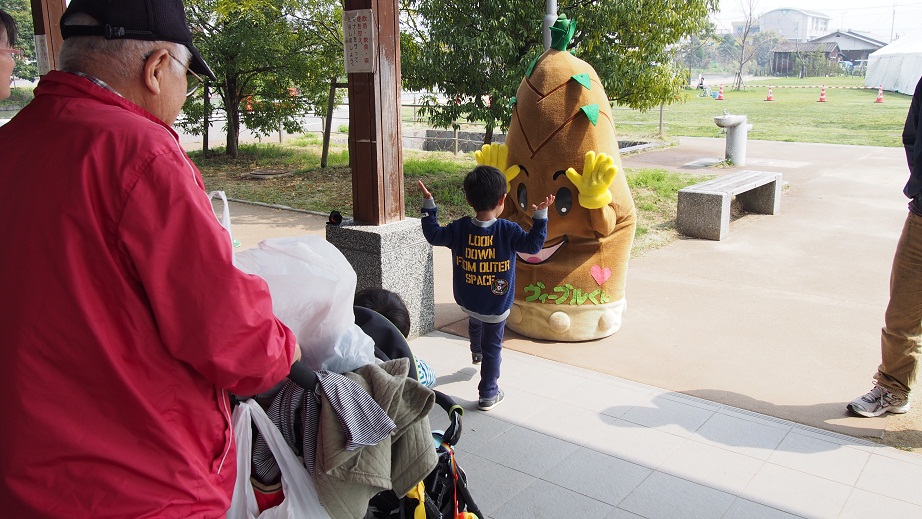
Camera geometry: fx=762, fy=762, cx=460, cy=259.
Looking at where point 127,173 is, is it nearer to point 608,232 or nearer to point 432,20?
point 608,232

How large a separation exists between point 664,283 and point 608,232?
221cm

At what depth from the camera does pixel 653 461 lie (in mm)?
3828

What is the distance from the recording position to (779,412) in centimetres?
451

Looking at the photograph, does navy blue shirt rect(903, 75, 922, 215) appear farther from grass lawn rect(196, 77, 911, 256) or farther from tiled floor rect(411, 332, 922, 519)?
grass lawn rect(196, 77, 911, 256)

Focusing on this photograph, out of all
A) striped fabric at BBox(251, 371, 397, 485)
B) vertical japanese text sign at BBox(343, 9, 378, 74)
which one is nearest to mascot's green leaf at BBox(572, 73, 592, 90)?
vertical japanese text sign at BBox(343, 9, 378, 74)

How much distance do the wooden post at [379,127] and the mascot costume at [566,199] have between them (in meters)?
0.76

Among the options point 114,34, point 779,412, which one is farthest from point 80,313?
point 779,412

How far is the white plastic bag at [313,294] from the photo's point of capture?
198 cm

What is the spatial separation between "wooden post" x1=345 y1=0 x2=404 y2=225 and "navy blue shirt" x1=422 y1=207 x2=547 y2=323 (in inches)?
39.1

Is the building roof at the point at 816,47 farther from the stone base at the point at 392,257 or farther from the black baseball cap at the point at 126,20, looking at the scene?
the black baseball cap at the point at 126,20

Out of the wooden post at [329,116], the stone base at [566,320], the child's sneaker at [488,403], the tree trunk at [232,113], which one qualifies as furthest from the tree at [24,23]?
the child's sneaker at [488,403]

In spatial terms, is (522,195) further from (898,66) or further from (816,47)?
(816,47)

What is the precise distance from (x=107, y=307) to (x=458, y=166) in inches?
498

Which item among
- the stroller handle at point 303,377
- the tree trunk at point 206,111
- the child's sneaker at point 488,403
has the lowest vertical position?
the child's sneaker at point 488,403
